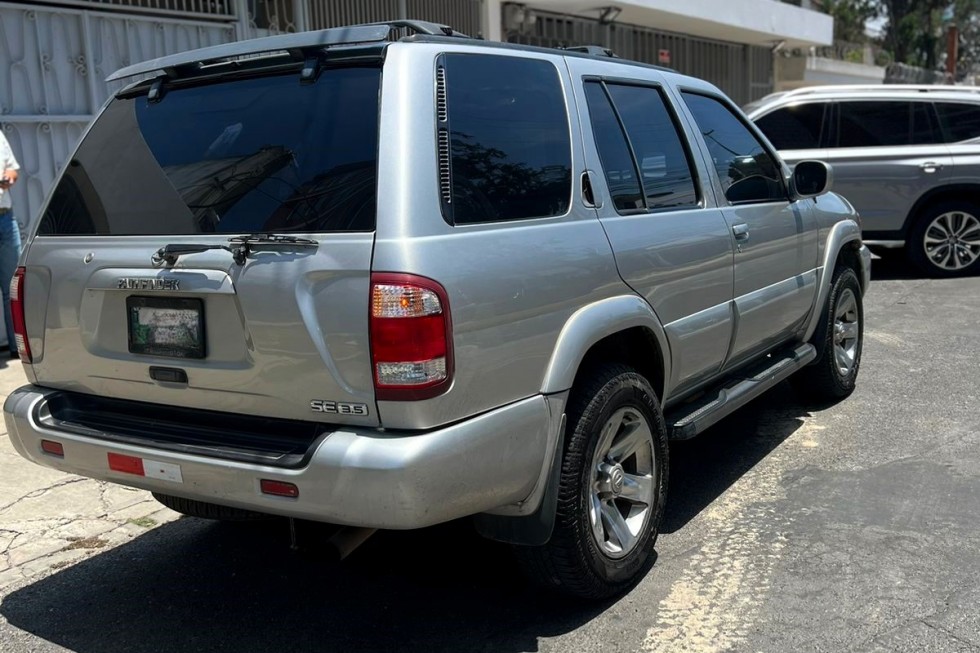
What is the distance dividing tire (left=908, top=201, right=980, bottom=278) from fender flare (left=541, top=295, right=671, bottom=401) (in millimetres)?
7795

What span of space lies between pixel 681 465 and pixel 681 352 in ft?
4.09

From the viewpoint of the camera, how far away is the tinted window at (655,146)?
3971 millimetres

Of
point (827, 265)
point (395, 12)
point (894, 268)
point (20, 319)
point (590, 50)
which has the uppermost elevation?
point (395, 12)

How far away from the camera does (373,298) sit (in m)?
2.74

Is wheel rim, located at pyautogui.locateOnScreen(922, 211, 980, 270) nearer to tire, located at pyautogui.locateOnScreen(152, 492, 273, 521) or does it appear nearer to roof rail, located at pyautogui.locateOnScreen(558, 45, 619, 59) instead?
roof rail, located at pyautogui.locateOnScreen(558, 45, 619, 59)

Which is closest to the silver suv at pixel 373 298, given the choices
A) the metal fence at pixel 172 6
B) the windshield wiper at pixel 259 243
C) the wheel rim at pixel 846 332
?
the windshield wiper at pixel 259 243

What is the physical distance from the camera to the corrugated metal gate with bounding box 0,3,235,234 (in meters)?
7.38

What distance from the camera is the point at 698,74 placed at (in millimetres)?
17844

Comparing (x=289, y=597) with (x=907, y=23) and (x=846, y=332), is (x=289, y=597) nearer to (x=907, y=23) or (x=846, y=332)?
(x=846, y=332)

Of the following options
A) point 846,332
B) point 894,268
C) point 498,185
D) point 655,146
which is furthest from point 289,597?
point 894,268

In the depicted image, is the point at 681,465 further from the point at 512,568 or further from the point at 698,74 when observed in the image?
the point at 698,74

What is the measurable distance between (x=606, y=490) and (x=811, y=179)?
8.26 feet

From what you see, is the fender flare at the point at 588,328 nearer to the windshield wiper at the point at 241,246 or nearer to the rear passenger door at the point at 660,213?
the rear passenger door at the point at 660,213

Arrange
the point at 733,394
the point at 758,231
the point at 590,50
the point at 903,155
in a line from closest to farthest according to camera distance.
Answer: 1. the point at 590,50
2. the point at 733,394
3. the point at 758,231
4. the point at 903,155
